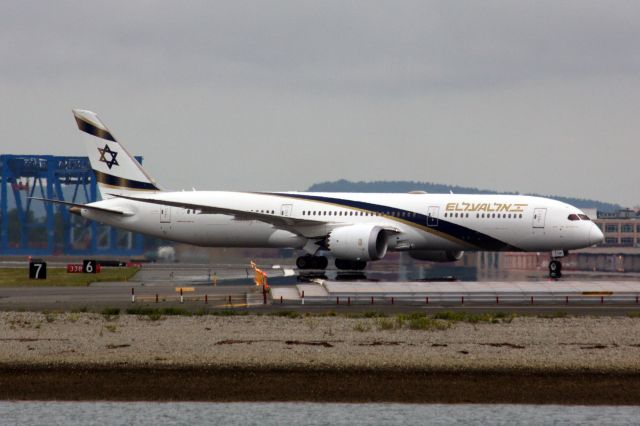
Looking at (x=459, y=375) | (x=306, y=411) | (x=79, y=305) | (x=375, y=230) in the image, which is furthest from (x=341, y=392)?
(x=375, y=230)

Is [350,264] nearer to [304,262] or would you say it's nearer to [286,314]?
[304,262]

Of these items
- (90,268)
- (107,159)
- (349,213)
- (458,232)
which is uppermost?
(107,159)

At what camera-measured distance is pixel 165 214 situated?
6794 cm

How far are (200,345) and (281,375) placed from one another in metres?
4.40

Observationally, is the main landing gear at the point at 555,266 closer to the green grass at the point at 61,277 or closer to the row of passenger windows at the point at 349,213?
the row of passenger windows at the point at 349,213

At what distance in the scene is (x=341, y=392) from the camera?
30.6 meters

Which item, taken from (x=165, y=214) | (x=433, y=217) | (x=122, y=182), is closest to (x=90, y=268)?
(x=122, y=182)

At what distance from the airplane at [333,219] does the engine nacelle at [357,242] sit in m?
0.06

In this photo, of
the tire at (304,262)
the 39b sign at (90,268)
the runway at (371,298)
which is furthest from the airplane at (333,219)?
the runway at (371,298)

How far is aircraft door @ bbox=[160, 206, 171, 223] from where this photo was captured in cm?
6794

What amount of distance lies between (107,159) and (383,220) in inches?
788

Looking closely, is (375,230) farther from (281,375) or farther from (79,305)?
(281,375)

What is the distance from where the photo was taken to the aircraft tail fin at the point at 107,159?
233 ft

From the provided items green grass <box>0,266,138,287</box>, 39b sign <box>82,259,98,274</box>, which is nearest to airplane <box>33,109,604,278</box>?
39b sign <box>82,259,98,274</box>
